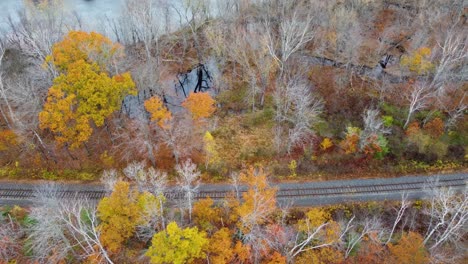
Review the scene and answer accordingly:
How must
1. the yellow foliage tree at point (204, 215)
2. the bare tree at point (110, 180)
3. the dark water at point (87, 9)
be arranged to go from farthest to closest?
the dark water at point (87, 9) → the yellow foliage tree at point (204, 215) → the bare tree at point (110, 180)

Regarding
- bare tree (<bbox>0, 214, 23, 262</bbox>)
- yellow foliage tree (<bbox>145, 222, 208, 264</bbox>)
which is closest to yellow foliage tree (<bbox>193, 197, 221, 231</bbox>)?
yellow foliage tree (<bbox>145, 222, 208, 264</bbox>)

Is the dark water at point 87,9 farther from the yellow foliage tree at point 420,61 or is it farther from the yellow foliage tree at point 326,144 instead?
the yellow foliage tree at point 420,61

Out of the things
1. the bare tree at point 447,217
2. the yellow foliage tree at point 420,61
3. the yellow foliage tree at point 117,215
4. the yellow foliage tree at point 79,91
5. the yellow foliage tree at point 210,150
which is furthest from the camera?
the yellow foliage tree at point 420,61

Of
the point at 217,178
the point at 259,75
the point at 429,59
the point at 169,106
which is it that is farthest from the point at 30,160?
the point at 429,59

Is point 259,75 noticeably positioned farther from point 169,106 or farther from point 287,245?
point 287,245

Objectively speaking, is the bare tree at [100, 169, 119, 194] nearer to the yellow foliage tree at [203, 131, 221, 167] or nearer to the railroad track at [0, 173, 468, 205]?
the railroad track at [0, 173, 468, 205]

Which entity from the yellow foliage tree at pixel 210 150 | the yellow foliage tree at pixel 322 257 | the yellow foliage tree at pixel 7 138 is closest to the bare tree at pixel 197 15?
the yellow foliage tree at pixel 210 150
